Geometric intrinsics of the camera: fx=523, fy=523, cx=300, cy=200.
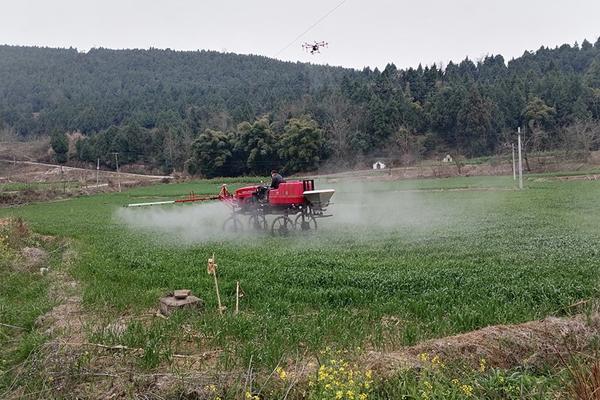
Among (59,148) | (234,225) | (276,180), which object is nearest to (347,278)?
(276,180)

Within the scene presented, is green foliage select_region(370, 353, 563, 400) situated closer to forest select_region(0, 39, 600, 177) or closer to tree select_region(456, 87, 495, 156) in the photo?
forest select_region(0, 39, 600, 177)

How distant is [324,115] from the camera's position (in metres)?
78.5

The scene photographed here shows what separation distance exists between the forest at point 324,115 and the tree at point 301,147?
0.43 feet

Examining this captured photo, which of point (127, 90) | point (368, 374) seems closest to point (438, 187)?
point (368, 374)

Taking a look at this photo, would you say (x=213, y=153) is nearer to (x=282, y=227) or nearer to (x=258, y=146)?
(x=258, y=146)

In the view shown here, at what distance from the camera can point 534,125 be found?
225ft

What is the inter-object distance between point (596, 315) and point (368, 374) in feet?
11.5

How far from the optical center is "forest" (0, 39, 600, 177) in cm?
6488

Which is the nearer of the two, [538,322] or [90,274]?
[538,322]

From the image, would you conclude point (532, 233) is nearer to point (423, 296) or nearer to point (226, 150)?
point (423, 296)

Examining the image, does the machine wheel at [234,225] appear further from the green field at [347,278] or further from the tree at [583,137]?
the tree at [583,137]

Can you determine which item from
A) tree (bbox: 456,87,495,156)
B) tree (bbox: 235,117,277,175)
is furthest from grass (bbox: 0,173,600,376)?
tree (bbox: 456,87,495,156)

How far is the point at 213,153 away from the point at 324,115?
2003 centimetres

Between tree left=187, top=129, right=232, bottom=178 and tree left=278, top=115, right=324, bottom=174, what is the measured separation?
8.37 meters
